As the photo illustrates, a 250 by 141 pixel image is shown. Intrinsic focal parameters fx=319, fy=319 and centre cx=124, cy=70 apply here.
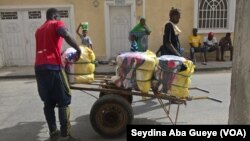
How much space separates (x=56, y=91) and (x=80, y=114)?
1.73m

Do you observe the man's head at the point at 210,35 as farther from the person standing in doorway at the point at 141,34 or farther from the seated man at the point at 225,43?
the person standing in doorway at the point at 141,34

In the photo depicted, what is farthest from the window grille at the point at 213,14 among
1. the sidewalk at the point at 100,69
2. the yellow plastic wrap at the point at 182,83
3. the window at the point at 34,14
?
the yellow plastic wrap at the point at 182,83

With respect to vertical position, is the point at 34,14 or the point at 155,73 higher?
the point at 34,14

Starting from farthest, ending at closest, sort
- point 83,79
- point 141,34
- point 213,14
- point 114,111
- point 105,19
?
point 213,14 < point 105,19 < point 141,34 < point 83,79 < point 114,111

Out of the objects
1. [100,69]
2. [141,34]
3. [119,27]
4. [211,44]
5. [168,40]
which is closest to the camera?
[168,40]

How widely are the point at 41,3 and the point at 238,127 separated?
1094cm

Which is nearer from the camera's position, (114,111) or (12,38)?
(114,111)

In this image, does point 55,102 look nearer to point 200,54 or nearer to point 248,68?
point 248,68

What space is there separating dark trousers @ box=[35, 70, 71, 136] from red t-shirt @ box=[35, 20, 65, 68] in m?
0.14

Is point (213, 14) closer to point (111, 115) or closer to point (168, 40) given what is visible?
point (168, 40)

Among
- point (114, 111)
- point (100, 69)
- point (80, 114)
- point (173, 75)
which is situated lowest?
point (80, 114)

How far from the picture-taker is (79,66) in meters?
4.78

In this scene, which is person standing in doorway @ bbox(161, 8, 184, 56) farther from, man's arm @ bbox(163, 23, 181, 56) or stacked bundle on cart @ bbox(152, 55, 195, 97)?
stacked bundle on cart @ bbox(152, 55, 195, 97)

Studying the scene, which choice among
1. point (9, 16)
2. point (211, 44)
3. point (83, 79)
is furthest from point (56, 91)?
point (211, 44)
